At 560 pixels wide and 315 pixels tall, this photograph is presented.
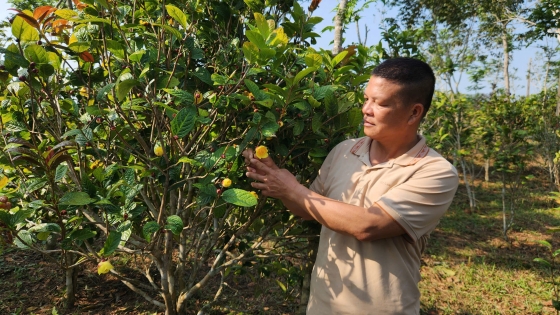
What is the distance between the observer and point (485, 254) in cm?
494

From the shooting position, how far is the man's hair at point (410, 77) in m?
1.39

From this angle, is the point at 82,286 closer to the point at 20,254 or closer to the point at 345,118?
the point at 20,254

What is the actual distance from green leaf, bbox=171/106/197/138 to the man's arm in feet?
0.97

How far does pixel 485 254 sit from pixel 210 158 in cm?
479

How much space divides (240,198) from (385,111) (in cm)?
63

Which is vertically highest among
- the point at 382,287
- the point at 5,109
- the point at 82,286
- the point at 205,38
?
the point at 205,38

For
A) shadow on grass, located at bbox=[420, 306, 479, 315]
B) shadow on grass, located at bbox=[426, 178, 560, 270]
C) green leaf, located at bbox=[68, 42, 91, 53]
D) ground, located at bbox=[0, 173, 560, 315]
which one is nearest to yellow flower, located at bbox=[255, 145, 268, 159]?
green leaf, located at bbox=[68, 42, 91, 53]

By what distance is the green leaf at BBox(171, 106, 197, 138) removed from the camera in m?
1.22

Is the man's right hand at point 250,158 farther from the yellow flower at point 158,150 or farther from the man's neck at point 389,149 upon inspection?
the man's neck at point 389,149

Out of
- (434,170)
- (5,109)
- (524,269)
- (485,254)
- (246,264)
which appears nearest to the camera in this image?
(434,170)

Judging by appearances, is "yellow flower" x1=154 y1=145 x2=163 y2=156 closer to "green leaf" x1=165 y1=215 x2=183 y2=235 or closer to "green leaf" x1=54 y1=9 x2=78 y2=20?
"green leaf" x1=165 y1=215 x2=183 y2=235

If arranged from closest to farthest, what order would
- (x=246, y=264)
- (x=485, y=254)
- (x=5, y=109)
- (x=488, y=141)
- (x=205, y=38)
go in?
(x=5, y=109) < (x=205, y=38) < (x=246, y=264) < (x=485, y=254) < (x=488, y=141)

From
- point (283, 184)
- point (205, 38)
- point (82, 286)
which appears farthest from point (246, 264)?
point (82, 286)

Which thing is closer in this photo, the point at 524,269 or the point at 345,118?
the point at 345,118
